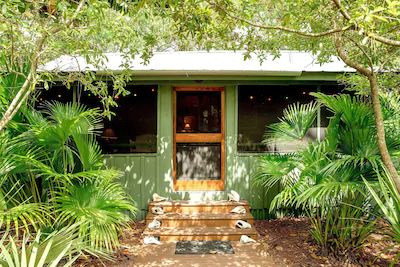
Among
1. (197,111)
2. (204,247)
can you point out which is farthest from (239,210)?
(197,111)

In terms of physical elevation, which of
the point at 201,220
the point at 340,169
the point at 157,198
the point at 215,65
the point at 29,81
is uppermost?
the point at 215,65

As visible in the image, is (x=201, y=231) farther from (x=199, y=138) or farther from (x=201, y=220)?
(x=199, y=138)

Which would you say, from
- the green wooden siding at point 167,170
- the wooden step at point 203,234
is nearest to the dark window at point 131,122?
the green wooden siding at point 167,170

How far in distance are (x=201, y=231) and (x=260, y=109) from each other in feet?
8.69

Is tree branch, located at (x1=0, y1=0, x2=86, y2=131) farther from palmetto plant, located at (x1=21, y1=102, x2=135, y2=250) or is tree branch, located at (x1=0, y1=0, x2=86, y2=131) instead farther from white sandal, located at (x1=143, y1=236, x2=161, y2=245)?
white sandal, located at (x1=143, y1=236, x2=161, y2=245)

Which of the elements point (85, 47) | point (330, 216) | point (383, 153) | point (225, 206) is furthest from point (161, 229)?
point (383, 153)

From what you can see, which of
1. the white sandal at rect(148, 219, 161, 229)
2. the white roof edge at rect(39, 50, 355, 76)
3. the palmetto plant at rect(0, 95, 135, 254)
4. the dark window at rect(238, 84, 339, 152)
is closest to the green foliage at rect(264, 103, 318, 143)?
the white roof edge at rect(39, 50, 355, 76)

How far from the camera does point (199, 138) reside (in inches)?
269

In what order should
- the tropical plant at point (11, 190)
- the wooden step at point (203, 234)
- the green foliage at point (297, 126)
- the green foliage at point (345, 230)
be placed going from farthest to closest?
the wooden step at point (203, 234)
the green foliage at point (297, 126)
the green foliage at point (345, 230)
the tropical plant at point (11, 190)

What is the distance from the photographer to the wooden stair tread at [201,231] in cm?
531

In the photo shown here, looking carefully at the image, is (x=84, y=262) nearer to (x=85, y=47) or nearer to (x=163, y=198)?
(x=163, y=198)

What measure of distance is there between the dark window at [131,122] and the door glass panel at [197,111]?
537 mm

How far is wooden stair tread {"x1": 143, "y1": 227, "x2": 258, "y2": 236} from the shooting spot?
531 cm

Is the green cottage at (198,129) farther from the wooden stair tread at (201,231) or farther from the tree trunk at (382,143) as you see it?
the tree trunk at (382,143)
